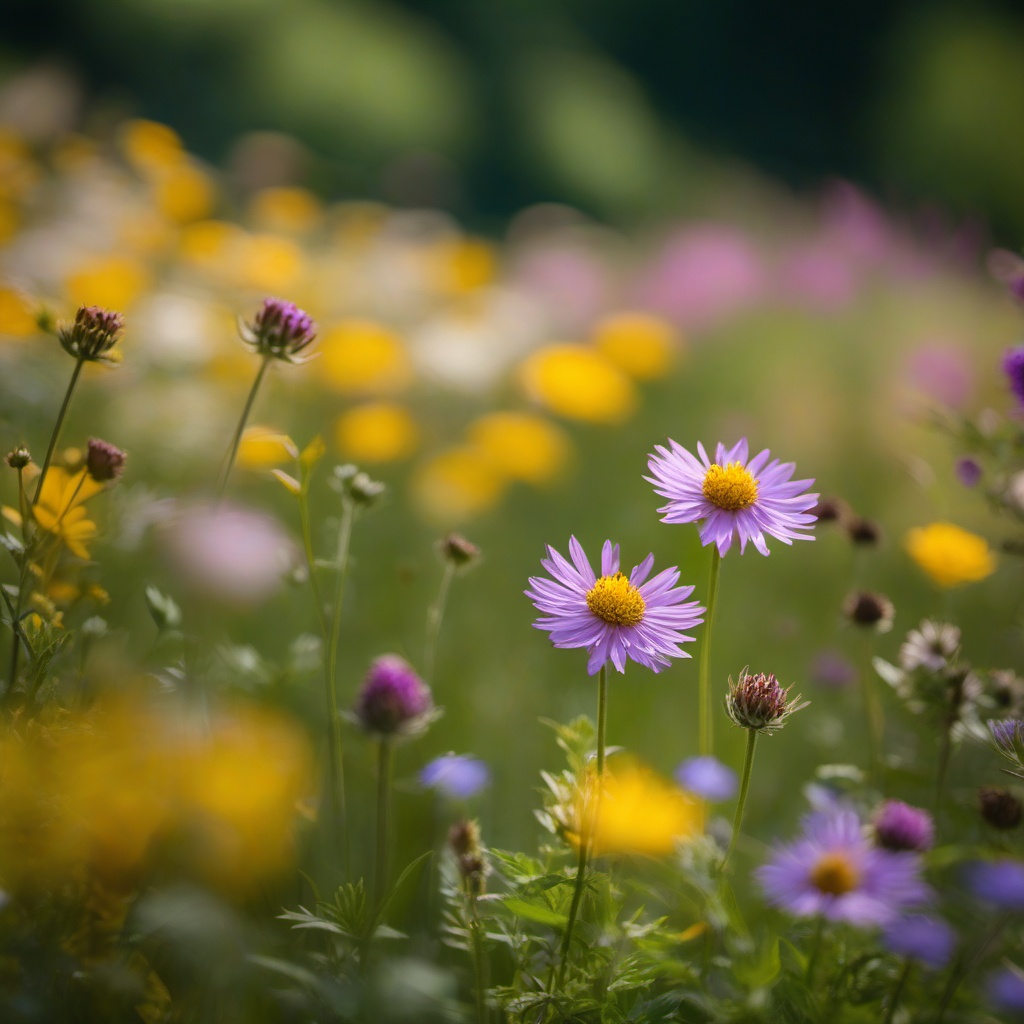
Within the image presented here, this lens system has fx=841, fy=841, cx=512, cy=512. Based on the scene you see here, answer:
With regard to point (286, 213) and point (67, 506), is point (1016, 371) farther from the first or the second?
point (286, 213)

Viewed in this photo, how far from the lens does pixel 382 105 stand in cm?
618

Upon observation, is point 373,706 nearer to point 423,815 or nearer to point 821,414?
point 423,815

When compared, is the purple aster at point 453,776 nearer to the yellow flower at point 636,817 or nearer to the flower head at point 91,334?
the yellow flower at point 636,817

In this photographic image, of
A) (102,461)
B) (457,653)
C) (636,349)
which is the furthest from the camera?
(636,349)

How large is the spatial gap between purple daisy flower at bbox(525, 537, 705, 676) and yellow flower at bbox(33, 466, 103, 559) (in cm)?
30

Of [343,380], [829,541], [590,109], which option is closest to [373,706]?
[343,380]

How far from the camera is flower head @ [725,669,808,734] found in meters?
0.45

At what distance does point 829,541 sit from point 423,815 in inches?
34.7

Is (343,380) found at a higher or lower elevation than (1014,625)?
higher

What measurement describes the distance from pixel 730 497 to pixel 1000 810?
266 millimetres

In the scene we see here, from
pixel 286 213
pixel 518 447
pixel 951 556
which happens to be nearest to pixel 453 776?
pixel 951 556

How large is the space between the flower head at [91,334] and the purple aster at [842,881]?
0.46 metres

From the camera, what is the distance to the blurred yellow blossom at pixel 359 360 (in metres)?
1.29

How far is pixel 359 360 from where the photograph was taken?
1284mm
